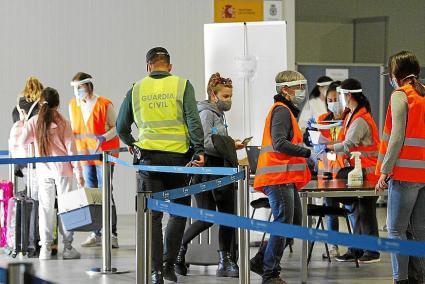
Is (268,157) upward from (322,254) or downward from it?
upward

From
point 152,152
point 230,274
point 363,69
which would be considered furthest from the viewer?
point 363,69

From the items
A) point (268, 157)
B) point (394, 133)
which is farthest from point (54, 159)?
point (394, 133)

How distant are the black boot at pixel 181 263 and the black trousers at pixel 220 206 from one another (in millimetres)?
125

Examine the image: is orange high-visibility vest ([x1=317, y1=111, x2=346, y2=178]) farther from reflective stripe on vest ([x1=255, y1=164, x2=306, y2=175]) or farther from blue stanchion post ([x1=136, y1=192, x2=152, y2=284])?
blue stanchion post ([x1=136, y1=192, x2=152, y2=284])

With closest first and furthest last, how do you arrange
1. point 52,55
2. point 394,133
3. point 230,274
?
point 394,133, point 230,274, point 52,55

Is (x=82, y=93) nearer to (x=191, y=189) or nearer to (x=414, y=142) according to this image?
(x=191, y=189)

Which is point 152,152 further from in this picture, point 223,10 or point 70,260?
point 223,10

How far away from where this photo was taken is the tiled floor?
686cm

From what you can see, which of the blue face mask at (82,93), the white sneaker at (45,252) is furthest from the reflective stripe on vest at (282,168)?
the blue face mask at (82,93)

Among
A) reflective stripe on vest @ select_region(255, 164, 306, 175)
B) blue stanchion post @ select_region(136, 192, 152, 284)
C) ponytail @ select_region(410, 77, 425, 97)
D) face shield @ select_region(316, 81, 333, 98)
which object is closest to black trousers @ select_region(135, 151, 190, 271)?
reflective stripe on vest @ select_region(255, 164, 306, 175)

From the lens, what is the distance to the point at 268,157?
6.32 m

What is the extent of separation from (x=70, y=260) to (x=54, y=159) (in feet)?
2.97

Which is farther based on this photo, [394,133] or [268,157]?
[268,157]

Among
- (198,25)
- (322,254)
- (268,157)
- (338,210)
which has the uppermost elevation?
(198,25)
